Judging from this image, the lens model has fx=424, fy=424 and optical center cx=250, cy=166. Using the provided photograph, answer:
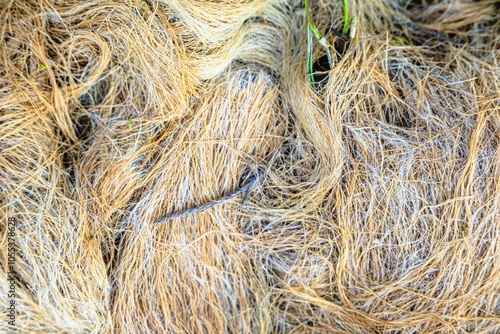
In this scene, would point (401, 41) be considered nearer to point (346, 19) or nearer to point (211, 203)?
point (346, 19)

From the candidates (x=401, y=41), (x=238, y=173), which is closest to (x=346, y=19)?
(x=401, y=41)

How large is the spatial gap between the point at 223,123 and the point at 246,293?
0.50 m

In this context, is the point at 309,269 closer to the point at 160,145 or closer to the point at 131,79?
the point at 160,145

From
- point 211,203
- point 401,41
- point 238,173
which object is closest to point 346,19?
point 401,41

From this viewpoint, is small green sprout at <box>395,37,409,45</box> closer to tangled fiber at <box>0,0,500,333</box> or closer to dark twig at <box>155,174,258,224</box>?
tangled fiber at <box>0,0,500,333</box>

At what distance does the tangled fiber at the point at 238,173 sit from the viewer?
3.70ft

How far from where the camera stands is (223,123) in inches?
47.1

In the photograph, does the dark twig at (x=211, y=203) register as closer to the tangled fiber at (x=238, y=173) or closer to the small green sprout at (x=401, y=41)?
the tangled fiber at (x=238, y=173)

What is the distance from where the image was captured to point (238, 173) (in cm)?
122

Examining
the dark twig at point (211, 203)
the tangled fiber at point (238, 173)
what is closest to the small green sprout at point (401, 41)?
the tangled fiber at point (238, 173)

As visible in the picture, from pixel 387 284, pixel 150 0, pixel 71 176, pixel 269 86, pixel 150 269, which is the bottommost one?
pixel 387 284

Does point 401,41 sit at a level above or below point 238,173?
above

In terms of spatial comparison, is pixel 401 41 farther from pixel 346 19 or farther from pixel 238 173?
pixel 238 173

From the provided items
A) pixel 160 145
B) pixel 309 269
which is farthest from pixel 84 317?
pixel 309 269
